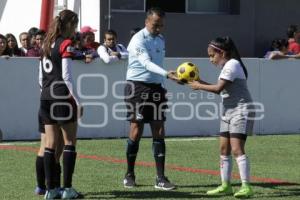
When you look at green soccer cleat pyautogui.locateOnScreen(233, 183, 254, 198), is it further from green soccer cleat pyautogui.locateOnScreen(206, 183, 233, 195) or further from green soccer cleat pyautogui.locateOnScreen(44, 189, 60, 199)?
green soccer cleat pyautogui.locateOnScreen(44, 189, 60, 199)

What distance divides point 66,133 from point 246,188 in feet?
6.74

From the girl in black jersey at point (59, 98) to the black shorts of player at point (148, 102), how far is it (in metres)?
1.32

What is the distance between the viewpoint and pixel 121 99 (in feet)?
54.9

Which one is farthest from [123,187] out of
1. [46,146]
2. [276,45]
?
[276,45]

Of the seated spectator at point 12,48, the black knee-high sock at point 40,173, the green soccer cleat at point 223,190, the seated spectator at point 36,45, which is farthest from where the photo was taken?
the seated spectator at point 12,48

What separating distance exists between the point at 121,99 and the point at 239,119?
704 cm

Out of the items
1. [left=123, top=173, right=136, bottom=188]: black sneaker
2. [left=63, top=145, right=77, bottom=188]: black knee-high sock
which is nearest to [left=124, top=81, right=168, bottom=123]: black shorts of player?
[left=123, top=173, right=136, bottom=188]: black sneaker

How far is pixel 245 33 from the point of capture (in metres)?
23.3

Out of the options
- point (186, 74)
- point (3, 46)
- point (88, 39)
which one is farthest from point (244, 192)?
point (88, 39)

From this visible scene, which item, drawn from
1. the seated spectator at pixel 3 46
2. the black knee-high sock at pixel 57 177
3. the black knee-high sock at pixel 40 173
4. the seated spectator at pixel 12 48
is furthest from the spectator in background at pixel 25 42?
the black knee-high sock at pixel 57 177

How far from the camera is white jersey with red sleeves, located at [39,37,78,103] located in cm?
932

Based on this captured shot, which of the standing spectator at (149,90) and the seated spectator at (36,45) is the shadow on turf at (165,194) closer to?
the standing spectator at (149,90)

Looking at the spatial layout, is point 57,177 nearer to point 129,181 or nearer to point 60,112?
point 60,112

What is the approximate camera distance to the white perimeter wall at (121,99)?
52.7ft
